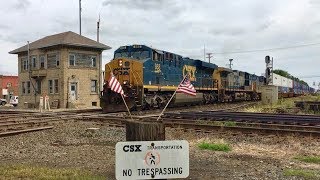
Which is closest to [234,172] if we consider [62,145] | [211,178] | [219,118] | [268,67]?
[211,178]

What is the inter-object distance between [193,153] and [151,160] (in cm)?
644

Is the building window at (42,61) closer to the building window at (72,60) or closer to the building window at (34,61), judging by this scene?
the building window at (34,61)

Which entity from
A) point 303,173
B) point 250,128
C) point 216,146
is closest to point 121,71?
point 250,128

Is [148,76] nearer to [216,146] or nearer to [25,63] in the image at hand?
[216,146]

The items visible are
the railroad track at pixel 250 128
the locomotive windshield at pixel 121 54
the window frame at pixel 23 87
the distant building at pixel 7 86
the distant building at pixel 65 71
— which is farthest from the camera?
the distant building at pixel 7 86

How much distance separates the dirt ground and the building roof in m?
24.9

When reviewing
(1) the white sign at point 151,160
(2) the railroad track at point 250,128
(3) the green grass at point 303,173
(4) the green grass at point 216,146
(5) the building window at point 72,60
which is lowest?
(3) the green grass at point 303,173

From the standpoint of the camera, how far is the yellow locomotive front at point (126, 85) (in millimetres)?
23000

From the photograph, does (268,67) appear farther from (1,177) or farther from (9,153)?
(1,177)

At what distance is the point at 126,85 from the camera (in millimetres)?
23094

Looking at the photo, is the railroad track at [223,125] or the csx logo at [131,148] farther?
the railroad track at [223,125]

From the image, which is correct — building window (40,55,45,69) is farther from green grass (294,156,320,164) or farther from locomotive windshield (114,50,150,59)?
green grass (294,156,320,164)

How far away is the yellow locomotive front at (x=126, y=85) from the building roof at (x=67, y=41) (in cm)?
1495

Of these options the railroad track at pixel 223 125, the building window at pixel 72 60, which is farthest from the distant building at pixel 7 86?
the railroad track at pixel 223 125
